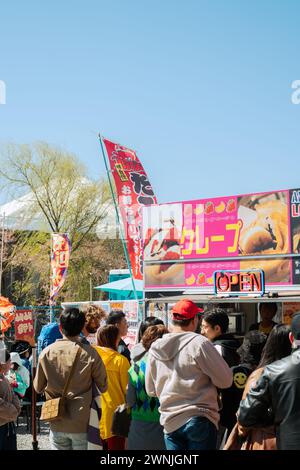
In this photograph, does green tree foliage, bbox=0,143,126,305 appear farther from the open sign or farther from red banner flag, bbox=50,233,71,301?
the open sign

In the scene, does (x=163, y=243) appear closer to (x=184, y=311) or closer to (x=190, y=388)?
(x=184, y=311)

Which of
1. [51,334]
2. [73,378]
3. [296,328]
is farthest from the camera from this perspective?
[51,334]

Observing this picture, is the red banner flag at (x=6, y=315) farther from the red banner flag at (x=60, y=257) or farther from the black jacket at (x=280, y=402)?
the black jacket at (x=280, y=402)

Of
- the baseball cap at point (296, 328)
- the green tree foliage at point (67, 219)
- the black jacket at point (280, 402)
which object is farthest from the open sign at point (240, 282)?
the green tree foliage at point (67, 219)

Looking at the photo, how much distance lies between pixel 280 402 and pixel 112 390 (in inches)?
89.1

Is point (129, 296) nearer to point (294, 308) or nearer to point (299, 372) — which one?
point (294, 308)

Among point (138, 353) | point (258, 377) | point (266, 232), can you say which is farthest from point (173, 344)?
point (266, 232)

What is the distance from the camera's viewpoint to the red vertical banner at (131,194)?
1280 cm

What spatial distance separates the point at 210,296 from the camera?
335 inches

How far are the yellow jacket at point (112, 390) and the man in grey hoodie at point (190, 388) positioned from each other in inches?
44.1

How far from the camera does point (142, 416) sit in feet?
16.4

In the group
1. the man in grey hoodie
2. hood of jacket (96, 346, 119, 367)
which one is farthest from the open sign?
the man in grey hoodie

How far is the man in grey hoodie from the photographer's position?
4281 mm

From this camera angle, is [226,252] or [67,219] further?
[67,219]
